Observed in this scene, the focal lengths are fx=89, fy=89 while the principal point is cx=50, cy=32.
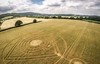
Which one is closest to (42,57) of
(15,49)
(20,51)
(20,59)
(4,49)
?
(20,59)

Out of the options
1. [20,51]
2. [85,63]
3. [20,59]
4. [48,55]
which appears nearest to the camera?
[85,63]

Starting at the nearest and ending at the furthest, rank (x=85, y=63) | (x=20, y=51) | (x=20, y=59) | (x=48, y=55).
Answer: (x=85, y=63)
(x=20, y=59)
(x=48, y=55)
(x=20, y=51)

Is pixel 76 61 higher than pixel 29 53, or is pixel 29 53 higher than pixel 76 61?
pixel 29 53

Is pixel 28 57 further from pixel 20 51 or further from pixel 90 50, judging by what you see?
pixel 90 50

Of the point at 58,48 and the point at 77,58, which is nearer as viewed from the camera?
the point at 77,58

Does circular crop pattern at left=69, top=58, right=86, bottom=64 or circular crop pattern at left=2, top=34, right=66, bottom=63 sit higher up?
circular crop pattern at left=2, top=34, right=66, bottom=63

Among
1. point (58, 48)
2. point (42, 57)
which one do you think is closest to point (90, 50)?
point (58, 48)

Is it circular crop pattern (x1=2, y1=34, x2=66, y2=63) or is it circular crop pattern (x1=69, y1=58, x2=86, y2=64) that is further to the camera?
circular crop pattern (x1=2, y1=34, x2=66, y2=63)

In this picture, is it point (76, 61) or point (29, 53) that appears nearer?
point (76, 61)

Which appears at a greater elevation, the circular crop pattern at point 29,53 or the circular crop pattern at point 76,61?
the circular crop pattern at point 29,53

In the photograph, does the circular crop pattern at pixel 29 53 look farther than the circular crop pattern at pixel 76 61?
Yes
